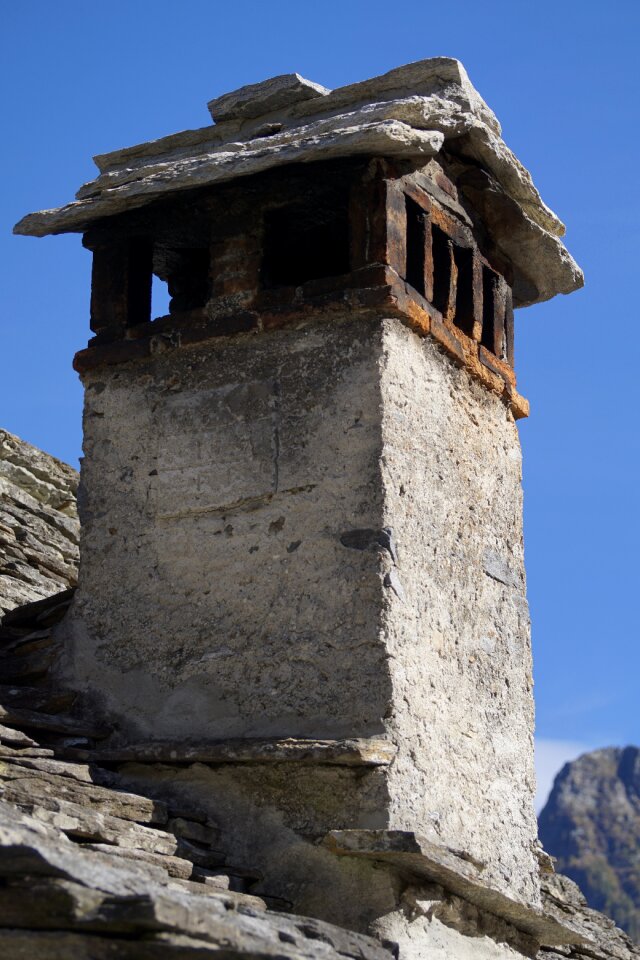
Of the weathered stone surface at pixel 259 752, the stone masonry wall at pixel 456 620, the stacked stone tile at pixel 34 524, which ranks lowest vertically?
the weathered stone surface at pixel 259 752

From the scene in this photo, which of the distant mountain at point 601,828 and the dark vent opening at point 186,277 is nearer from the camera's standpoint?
the dark vent opening at point 186,277

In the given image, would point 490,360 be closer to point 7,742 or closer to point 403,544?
point 403,544

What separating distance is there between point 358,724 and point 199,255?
112 inches

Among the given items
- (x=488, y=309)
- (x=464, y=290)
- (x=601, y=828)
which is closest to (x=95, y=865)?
(x=464, y=290)

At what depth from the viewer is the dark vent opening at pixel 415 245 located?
7.58 metres

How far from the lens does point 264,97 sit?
7.89m

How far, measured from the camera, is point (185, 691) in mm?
7078

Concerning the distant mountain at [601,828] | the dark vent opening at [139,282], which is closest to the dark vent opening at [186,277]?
the dark vent opening at [139,282]

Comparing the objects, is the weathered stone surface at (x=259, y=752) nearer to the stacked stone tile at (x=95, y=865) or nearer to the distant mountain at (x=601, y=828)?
the stacked stone tile at (x=95, y=865)

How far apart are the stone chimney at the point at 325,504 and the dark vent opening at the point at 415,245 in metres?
0.02

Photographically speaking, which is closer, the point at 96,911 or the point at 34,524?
the point at 96,911

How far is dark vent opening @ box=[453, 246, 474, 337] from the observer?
800 centimetres

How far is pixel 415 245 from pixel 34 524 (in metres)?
3.69

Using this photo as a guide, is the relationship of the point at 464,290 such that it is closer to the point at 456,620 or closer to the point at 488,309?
the point at 488,309
